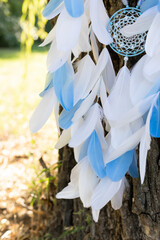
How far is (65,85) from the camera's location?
0.73 metres

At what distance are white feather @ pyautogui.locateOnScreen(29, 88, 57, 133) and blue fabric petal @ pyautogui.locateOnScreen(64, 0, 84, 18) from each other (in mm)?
201

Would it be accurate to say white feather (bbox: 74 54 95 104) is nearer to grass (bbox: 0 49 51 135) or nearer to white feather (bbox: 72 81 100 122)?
white feather (bbox: 72 81 100 122)

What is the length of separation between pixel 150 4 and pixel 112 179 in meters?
0.38

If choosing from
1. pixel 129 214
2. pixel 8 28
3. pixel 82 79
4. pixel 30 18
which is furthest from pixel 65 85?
pixel 8 28

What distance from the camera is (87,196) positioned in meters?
0.80

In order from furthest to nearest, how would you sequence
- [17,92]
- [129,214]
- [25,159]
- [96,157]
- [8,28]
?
[8,28]
[17,92]
[25,159]
[129,214]
[96,157]

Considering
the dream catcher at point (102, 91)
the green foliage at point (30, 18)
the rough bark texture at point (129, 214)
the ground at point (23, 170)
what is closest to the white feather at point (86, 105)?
the dream catcher at point (102, 91)

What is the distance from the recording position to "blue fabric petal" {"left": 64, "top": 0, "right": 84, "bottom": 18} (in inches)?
25.4

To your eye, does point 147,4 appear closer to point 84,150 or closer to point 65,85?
point 65,85

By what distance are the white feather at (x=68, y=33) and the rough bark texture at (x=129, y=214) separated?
315 mm

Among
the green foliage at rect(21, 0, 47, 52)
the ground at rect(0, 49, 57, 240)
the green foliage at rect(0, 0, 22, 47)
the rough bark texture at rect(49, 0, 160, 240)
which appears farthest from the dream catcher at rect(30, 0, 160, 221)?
the green foliage at rect(0, 0, 22, 47)

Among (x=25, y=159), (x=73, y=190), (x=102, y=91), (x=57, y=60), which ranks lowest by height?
(x=25, y=159)

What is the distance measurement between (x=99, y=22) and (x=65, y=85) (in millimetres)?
150

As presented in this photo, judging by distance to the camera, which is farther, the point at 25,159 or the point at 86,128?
the point at 25,159
